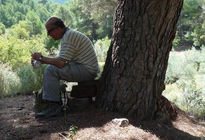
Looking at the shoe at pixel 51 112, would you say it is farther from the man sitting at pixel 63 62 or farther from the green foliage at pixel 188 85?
the green foliage at pixel 188 85

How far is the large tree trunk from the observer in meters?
3.85

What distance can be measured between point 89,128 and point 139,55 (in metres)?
1.00

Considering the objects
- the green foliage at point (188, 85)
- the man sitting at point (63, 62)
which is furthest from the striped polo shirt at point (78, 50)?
the green foliage at point (188, 85)

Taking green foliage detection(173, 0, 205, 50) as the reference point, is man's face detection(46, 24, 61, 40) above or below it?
below

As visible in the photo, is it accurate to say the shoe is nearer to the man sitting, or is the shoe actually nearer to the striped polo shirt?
the man sitting

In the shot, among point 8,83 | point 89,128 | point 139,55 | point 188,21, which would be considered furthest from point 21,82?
point 188,21

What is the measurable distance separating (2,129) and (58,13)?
5857cm

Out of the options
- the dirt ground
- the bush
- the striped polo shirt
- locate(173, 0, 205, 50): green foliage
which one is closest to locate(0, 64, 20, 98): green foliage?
the bush

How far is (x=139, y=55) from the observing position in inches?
155

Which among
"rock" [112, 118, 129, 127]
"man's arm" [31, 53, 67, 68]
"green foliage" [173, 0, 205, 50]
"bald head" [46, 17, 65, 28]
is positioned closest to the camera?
"rock" [112, 118, 129, 127]

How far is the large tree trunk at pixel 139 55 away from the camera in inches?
152

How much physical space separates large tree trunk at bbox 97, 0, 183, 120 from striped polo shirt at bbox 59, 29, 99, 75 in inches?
10.7

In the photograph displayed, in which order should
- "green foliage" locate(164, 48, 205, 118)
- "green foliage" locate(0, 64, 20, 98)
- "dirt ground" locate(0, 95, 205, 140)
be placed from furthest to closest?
"green foliage" locate(0, 64, 20, 98)
"green foliage" locate(164, 48, 205, 118)
"dirt ground" locate(0, 95, 205, 140)

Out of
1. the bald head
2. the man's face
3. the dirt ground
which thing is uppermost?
the bald head
